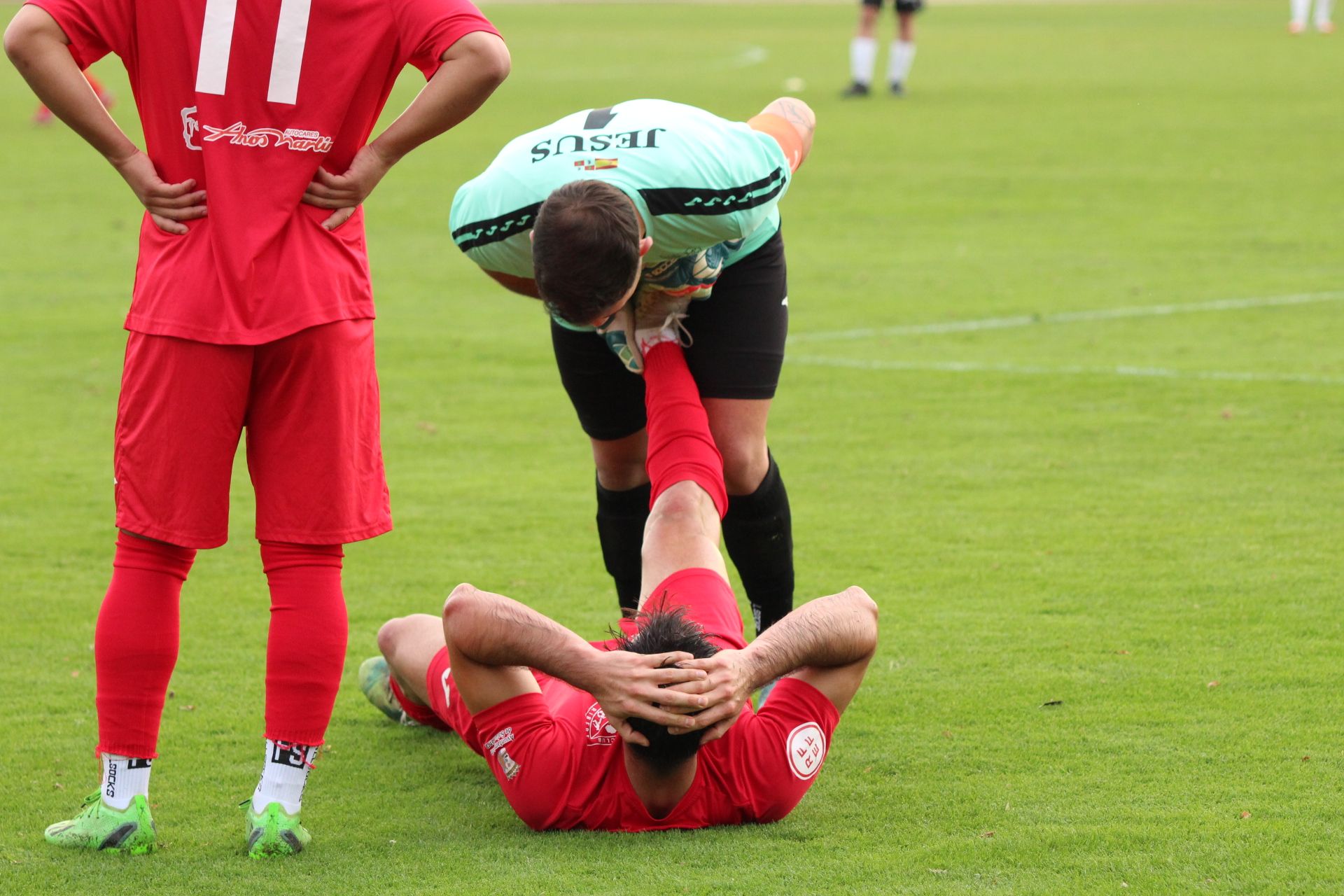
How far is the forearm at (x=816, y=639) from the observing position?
3.56 meters

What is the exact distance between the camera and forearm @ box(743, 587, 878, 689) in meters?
3.56

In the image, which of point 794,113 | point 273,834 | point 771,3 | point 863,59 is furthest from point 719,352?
point 771,3

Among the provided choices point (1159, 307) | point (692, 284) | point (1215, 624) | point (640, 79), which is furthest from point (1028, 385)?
point (640, 79)

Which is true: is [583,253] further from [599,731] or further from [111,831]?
[111,831]

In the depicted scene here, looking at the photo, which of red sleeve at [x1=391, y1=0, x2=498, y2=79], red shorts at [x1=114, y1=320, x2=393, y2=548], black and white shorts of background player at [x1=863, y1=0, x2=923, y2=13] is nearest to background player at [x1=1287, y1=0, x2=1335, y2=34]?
black and white shorts of background player at [x1=863, y1=0, x2=923, y2=13]

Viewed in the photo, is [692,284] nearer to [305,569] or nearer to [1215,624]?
[305,569]

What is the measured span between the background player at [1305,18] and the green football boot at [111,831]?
100 ft

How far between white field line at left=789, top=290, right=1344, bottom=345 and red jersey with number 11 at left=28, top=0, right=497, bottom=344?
6.06 m

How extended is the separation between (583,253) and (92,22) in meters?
1.08

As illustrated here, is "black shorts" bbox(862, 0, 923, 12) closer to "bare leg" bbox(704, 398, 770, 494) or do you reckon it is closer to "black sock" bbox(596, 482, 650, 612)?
"black sock" bbox(596, 482, 650, 612)

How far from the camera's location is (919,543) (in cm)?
592

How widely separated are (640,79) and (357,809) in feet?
65.6

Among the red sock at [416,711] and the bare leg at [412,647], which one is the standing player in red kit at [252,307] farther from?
the red sock at [416,711]

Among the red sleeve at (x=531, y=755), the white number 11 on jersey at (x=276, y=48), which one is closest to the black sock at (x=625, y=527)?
the red sleeve at (x=531, y=755)
